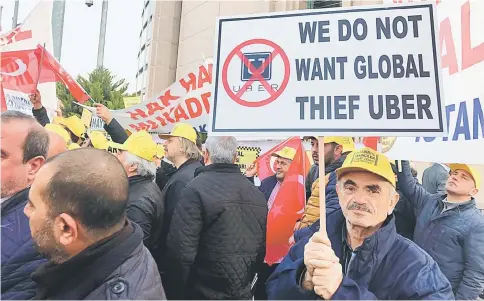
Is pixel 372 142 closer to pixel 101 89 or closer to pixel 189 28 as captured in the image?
pixel 189 28

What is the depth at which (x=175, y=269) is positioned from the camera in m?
2.75

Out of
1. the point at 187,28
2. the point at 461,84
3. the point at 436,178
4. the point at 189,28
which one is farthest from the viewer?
the point at 187,28

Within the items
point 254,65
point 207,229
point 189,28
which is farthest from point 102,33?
point 254,65

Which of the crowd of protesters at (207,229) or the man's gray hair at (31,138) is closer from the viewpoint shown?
the crowd of protesters at (207,229)

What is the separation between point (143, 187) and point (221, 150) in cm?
63

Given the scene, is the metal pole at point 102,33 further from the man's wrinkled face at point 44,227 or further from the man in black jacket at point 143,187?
the man's wrinkled face at point 44,227

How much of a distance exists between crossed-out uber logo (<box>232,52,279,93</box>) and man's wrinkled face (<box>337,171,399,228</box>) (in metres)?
0.61

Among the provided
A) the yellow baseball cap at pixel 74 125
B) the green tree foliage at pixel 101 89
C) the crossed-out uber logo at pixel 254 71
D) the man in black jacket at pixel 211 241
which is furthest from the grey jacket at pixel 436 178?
the green tree foliage at pixel 101 89

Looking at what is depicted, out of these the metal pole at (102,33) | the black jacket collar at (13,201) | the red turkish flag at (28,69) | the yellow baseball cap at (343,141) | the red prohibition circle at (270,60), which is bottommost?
the black jacket collar at (13,201)

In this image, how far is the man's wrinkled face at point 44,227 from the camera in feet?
4.29

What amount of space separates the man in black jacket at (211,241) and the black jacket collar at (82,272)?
1413mm

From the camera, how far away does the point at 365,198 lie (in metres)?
1.89

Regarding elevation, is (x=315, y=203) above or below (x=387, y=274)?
above

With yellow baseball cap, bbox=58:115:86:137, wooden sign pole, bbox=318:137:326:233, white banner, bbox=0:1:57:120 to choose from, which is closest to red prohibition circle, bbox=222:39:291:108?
wooden sign pole, bbox=318:137:326:233
